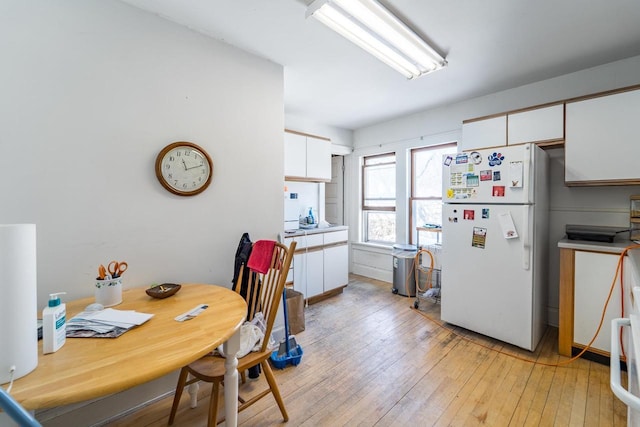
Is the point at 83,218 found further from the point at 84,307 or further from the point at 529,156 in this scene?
the point at 529,156

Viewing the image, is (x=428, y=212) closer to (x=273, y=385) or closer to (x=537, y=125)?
(x=537, y=125)

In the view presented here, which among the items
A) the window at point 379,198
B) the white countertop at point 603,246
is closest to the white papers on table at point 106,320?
the white countertop at point 603,246

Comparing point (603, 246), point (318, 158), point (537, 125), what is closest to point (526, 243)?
point (603, 246)

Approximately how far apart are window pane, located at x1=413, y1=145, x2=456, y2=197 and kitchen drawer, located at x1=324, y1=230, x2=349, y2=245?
1.23m

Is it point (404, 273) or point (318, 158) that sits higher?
point (318, 158)

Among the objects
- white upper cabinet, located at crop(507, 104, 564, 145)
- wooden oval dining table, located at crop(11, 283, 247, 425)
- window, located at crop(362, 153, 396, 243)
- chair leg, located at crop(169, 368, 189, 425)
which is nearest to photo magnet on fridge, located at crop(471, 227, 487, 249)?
white upper cabinet, located at crop(507, 104, 564, 145)

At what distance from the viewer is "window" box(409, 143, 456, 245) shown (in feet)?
12.2

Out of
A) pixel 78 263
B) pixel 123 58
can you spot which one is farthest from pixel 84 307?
pixel 123 58

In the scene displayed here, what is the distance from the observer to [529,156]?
216 centimetres

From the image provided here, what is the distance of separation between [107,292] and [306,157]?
2.63m

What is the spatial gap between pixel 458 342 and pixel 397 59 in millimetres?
2537

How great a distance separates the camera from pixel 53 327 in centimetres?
90

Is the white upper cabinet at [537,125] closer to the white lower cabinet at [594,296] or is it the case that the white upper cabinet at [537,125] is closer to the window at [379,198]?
the white lower cabinet at [594,296]

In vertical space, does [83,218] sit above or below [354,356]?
above
